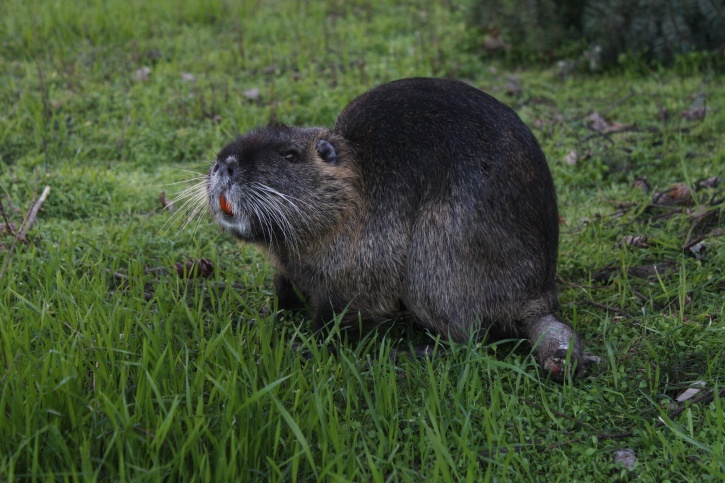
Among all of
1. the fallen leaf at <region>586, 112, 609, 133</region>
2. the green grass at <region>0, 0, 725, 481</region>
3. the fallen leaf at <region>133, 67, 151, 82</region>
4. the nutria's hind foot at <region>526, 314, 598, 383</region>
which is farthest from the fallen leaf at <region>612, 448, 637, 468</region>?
the fallen leaf at <region>133, 67, 151, 82</region>

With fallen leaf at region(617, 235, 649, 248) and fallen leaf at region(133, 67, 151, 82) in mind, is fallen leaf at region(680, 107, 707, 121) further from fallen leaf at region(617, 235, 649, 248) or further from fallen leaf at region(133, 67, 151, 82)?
fallen leaf at region(133, 67, 151, 82)

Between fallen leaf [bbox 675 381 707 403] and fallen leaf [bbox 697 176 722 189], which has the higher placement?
fallen leaf [bbox 697 176 722 189]

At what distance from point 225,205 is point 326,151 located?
0.43 meters

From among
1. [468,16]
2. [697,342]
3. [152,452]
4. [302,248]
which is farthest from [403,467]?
[468,16]

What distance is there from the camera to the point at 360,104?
3416 mm

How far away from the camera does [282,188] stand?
312cm

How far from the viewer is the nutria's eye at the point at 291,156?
125 inches

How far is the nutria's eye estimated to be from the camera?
10.5 feet

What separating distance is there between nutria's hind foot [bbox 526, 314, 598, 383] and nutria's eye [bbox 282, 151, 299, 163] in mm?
1075

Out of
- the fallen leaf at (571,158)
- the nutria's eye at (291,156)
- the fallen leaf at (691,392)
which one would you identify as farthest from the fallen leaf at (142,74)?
the fallen leaf at (691,392)

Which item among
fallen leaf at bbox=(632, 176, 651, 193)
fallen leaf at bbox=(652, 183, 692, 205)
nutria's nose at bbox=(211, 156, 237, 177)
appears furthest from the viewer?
fallen leaf at bbox=(632, 176, 651, 193)

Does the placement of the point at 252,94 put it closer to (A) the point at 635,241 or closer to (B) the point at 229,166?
(B) the point at 229,166

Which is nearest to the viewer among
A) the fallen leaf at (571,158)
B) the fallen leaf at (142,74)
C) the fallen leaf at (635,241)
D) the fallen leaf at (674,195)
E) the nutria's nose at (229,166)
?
the nutria's nose at (229,166)

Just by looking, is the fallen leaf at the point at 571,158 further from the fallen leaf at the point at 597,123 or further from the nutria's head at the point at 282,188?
the nutria's head at the point at 282,188
